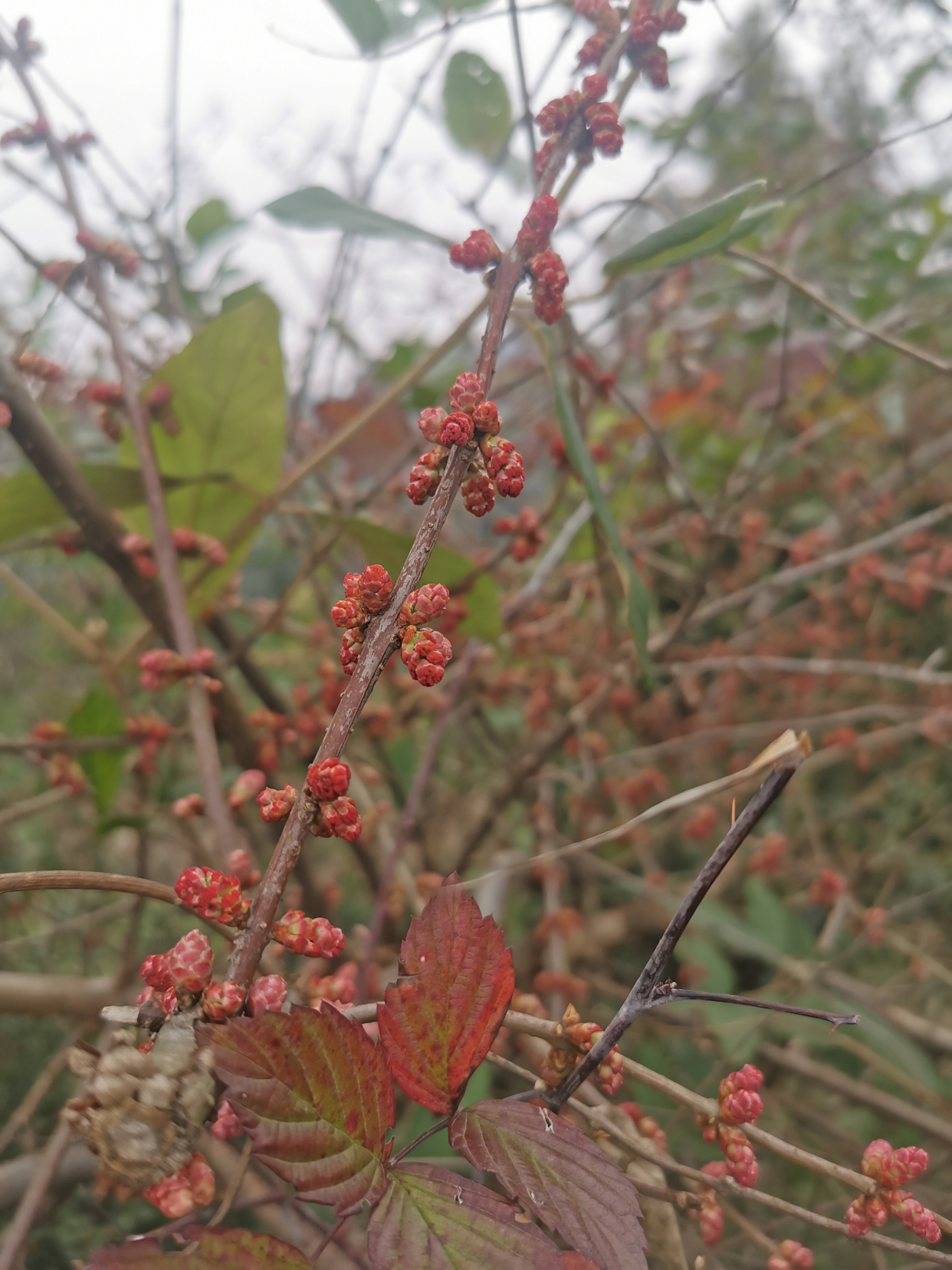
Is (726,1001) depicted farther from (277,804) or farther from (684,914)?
(277,804)

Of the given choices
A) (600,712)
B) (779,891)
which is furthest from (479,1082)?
(779,891)

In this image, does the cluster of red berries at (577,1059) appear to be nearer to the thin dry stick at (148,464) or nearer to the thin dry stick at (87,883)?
the thin dry stick at (87,883)

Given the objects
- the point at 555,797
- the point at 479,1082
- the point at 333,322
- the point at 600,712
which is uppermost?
the point at 333,322

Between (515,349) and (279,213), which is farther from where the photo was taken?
(515,349)

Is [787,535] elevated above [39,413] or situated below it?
above

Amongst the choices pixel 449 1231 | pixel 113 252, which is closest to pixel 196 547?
pixel 113 252

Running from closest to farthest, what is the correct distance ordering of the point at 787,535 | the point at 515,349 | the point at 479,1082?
the point at 479,1082 → the point at 787,535 → the point at 515,349

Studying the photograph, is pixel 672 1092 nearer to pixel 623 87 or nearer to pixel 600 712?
pixel 623 87

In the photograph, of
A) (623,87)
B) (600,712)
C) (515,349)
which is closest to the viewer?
(623,87)
